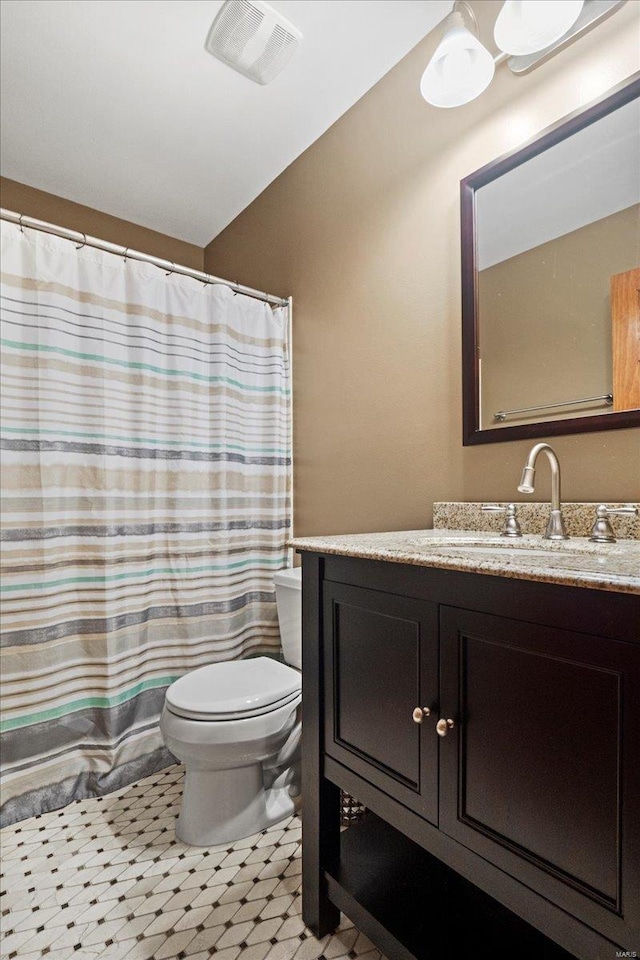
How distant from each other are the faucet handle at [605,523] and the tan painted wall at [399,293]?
7 centimetres

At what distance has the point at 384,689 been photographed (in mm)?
972

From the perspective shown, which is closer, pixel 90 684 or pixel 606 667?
pixel 606 667

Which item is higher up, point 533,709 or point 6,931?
point 533,709

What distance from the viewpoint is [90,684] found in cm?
174

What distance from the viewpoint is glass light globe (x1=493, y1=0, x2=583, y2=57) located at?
1.12 metres

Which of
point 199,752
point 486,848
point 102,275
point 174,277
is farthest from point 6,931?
point 174,277

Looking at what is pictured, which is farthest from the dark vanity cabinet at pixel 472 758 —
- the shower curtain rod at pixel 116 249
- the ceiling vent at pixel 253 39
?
the ceiling vent at pixel 253 39

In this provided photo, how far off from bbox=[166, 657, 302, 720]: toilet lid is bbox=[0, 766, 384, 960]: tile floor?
1.31 feet

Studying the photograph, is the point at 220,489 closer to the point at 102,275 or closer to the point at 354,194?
the point at 102,275

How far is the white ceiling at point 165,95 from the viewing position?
154 cm

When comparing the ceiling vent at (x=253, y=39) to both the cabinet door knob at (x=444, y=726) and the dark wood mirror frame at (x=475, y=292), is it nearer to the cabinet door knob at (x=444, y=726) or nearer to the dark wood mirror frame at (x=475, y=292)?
the dark wood mirror frame at (x=475, y=292)

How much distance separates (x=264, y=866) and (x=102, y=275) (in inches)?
76.8

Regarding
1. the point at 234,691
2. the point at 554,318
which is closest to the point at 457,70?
the point at 554,318

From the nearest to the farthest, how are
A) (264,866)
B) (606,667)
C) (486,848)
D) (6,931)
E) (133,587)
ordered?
(606,667) < (486,848) < (6,931) < (264,866) < (133,587)
